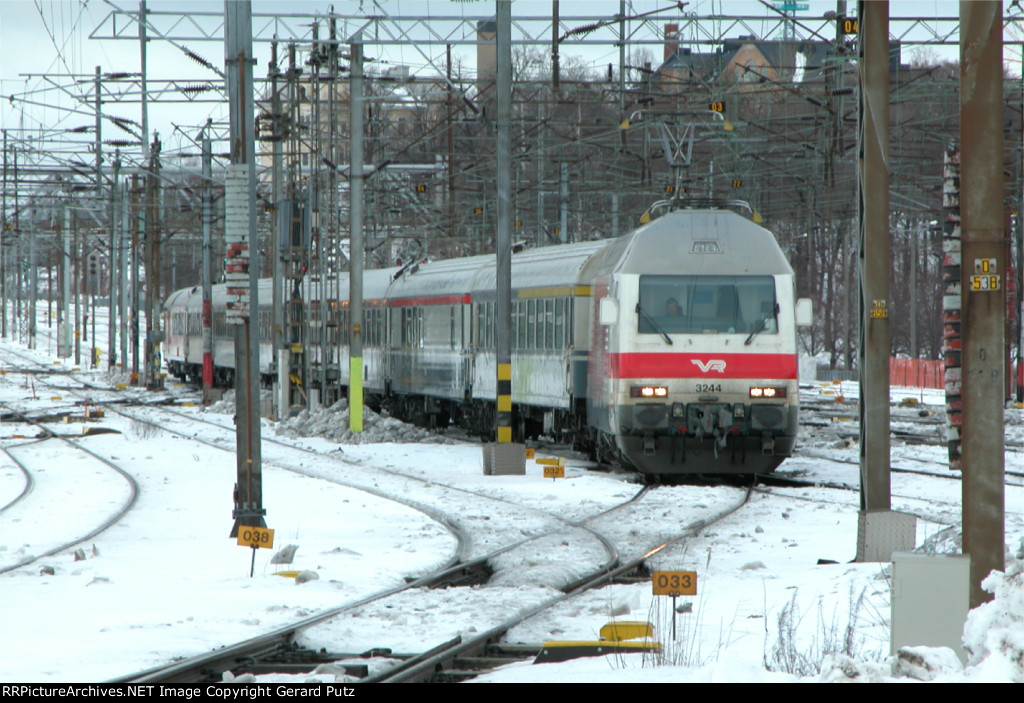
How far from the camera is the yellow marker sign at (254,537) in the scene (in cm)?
1087

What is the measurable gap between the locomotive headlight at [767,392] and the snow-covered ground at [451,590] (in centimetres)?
127

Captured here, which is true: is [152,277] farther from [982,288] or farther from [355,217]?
[982,288]

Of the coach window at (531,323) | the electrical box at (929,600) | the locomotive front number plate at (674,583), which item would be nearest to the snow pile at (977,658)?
the electrical box at (929,600)

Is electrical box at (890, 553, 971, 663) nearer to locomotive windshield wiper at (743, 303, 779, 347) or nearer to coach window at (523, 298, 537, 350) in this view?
locomotive windshield wiper at (743, 303, 779, 347)

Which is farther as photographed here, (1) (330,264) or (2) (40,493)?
(1) (330,264)

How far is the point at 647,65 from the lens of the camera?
32.5 meters

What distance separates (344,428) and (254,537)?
53.3ft

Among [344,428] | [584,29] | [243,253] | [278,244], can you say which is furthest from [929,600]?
[278,244]

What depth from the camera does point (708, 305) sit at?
17.8m

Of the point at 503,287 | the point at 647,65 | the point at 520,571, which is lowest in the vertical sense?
the point at 520,571

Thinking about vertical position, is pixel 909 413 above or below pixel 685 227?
below

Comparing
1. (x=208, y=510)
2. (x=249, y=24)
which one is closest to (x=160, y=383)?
(x=208, y=510)
